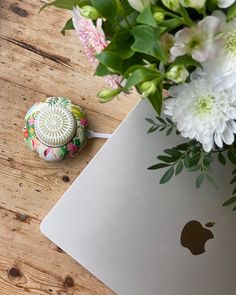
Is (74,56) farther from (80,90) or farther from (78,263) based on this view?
(78,263)

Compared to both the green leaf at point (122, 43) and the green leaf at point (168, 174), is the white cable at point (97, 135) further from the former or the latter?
the green leaf at point (122, 43)

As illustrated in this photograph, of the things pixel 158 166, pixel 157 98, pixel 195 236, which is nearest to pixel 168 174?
pixel 158 166

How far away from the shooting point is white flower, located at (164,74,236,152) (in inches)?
23.2

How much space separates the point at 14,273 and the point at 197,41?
1.79ft

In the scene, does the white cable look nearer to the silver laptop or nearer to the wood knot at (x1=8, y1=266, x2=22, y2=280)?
the silver laptop

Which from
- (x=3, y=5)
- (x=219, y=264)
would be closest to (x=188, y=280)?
(x=219, y=264)

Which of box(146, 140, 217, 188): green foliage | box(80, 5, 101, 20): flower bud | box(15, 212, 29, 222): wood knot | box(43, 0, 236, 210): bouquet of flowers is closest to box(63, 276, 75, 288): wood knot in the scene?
box(15, 212, 29, 222): wood knot

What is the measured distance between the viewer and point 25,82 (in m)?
0.99

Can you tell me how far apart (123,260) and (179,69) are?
0.41 meters

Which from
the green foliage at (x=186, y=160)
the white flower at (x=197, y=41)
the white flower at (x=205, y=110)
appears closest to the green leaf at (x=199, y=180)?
the green foliage at (x=186, y=160)

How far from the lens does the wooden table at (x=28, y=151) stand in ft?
3.02

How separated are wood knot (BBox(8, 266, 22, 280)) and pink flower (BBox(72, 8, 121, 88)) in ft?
1.43

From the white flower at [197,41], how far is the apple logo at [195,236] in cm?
38

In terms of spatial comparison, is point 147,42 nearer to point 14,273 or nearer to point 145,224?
point 145,224
